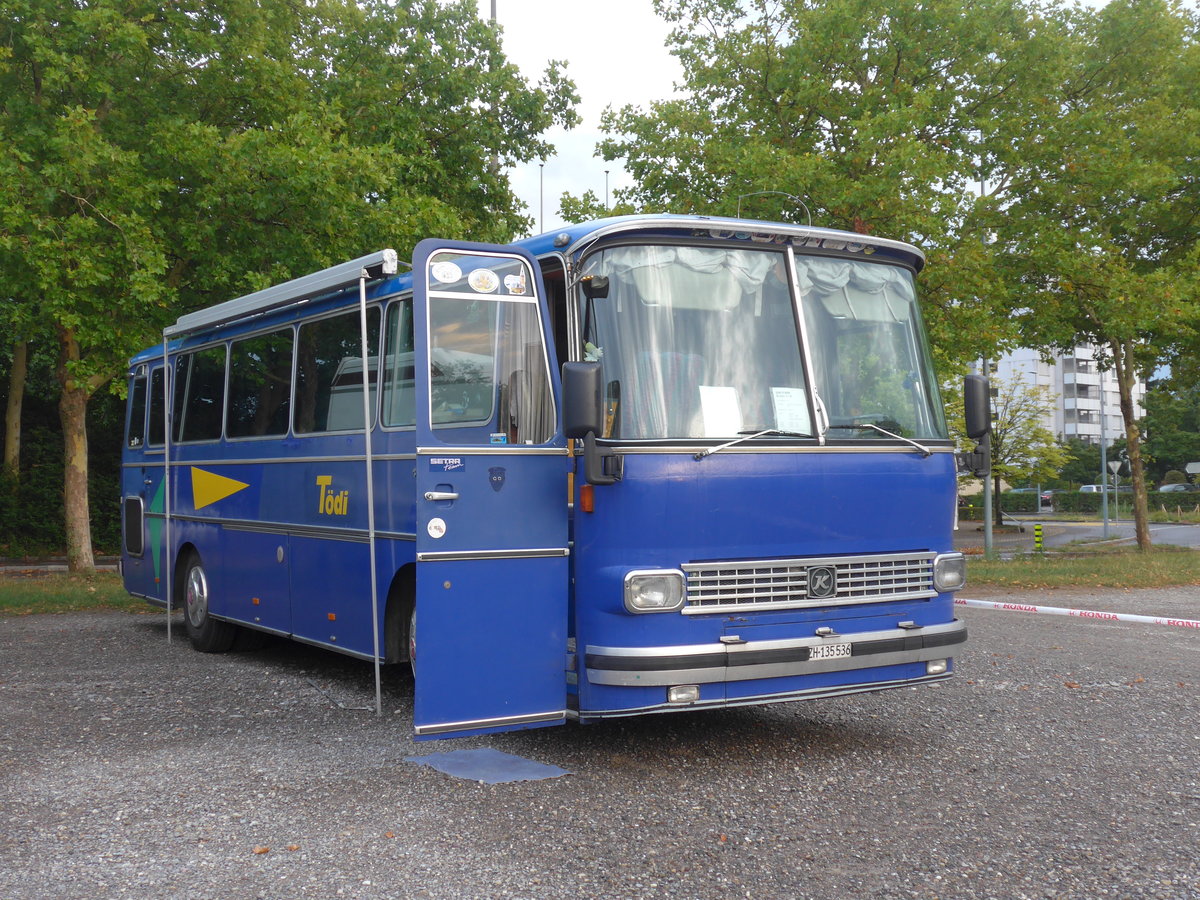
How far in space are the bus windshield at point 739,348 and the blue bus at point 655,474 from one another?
1 centimetres

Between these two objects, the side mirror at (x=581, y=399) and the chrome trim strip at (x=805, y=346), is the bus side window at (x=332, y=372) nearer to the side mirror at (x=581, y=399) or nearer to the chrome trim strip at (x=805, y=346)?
the side mirror at (x=581, y=399)

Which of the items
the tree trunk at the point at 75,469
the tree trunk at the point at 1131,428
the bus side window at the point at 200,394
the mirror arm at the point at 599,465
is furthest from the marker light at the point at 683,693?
the tree trunk at the point at 1131,428

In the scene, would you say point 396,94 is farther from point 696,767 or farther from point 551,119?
point 696,767

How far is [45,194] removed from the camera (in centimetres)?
1440

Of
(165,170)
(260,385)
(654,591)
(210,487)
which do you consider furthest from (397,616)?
(165,170)

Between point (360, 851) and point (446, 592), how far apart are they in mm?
1501

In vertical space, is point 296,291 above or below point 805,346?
above

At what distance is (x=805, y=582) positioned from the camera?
671 centimetres

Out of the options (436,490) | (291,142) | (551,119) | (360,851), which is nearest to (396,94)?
(551,119)

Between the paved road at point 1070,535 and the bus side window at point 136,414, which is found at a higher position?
the bus side window at point 136,414

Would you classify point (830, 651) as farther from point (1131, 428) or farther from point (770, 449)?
point (1131, 428)

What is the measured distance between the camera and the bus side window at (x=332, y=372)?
26.8 ft

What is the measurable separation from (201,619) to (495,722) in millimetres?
5681

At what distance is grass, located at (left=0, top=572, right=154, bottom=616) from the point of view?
15312 millimetres
